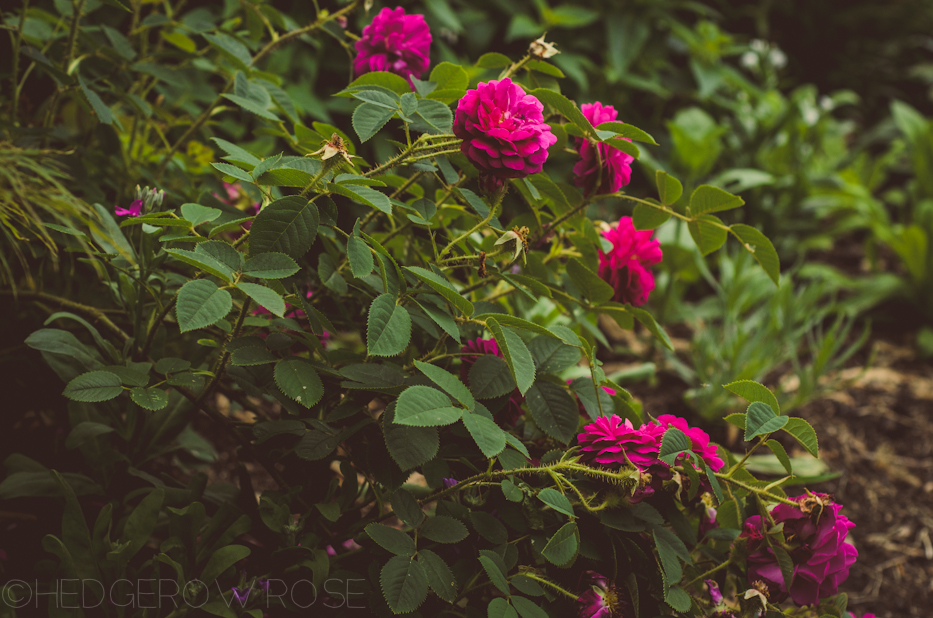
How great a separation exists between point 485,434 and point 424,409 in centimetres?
6

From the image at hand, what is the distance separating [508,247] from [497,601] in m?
0.34

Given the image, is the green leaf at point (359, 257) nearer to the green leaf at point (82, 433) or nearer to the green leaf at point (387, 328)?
the green leaf at point (387, 328)

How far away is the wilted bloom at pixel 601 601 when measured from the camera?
640mm

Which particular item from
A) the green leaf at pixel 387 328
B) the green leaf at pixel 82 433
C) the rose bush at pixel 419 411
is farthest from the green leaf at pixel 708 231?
the green leaf at pixel 82 433

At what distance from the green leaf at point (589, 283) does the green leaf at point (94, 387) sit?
0.54 meters

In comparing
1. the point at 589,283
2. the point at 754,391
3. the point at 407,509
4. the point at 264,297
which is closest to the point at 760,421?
the point at 754,391

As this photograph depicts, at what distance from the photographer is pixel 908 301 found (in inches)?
94.0

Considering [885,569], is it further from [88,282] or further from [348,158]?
[88,282]

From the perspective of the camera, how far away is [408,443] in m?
0.60

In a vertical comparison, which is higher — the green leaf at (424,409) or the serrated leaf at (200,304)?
the serrated leaf at (200,304)

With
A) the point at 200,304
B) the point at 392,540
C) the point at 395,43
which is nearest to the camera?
the point at 200,304

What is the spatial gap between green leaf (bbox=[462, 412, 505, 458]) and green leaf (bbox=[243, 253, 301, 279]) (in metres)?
0.21

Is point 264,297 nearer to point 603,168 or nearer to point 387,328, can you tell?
point 387,328

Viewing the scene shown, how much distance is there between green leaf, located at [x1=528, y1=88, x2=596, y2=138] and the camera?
2.14ft
